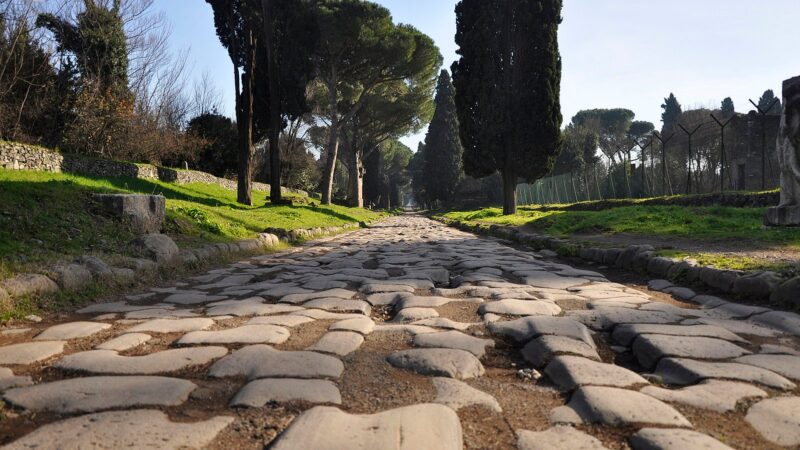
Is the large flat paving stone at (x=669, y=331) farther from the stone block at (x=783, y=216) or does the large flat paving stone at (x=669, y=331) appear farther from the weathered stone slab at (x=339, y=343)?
the stone block at (x=783, y=216)

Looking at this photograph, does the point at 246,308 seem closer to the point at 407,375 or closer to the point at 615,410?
the point at 407,375

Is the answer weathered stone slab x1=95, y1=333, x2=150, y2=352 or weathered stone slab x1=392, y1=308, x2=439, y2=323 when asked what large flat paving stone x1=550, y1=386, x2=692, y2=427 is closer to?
weathered stone slab x1=392, y1=308, x2=439, y2=323

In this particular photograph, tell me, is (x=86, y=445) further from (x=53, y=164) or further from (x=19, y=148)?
(x=53, y=164)

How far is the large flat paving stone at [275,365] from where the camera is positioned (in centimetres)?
202

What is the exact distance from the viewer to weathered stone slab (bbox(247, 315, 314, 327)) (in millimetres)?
2939

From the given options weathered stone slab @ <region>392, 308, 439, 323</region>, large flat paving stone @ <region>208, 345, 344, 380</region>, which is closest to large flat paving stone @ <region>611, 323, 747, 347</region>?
weathered stone slab @ <region>392, 308, 439, 323</region>

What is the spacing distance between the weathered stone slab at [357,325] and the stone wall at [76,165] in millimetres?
11274

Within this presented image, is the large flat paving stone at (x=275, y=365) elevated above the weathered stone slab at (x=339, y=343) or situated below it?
above

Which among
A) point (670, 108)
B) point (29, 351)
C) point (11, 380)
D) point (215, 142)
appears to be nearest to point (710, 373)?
point (11, 380)

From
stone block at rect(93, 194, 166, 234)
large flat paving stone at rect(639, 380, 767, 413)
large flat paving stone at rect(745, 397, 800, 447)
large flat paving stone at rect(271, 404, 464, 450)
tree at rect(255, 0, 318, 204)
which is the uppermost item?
tree at rect(255, 0, 318, 204)

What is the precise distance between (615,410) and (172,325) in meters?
2.36

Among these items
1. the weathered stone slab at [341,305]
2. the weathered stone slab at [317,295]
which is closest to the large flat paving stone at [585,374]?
the weathered stone slab at [341,305]

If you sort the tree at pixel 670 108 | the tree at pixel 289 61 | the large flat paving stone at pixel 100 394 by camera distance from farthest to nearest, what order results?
the tree at pixel 670 108, the tree at pixel 289 61, the large flat paving stone at pixel 100 394

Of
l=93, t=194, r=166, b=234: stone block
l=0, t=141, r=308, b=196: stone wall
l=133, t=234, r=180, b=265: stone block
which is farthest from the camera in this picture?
l=0, t=141, r=308, b=196: stone wall
